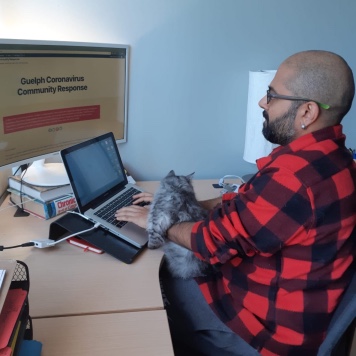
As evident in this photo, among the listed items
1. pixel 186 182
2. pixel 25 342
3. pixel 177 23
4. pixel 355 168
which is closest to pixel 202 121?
pixel 177 23

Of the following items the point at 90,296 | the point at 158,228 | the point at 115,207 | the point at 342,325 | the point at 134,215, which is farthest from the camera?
the point at 115,207

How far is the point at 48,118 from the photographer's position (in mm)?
1377

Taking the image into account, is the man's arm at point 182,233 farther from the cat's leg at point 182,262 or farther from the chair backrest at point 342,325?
the chair backrest at point 342,325

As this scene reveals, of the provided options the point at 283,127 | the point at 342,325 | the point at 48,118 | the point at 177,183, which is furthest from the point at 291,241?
the point at 48,118

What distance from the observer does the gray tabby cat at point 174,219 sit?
1.08 meters

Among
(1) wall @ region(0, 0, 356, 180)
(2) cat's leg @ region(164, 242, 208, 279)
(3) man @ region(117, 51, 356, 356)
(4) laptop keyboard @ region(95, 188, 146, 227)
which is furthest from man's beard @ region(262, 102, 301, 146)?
(1) wall @ region(0, 0, 356, 180)

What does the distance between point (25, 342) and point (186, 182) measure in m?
0.68

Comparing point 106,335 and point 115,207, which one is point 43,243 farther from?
point 106,335

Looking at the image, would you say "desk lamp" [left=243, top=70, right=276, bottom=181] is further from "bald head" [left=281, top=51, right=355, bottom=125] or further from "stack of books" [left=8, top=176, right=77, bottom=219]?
"stack of books" [left=8, top=176, right=77, bottom=219]

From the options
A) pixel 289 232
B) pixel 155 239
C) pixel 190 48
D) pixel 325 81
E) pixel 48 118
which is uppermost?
pixel 190 48

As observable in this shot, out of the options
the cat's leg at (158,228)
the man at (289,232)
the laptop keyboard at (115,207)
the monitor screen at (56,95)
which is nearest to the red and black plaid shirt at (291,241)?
the man at (289,232)

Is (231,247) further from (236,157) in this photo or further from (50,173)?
(236,157)

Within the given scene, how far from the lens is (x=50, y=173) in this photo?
4.79 feet

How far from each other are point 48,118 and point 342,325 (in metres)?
1.14
